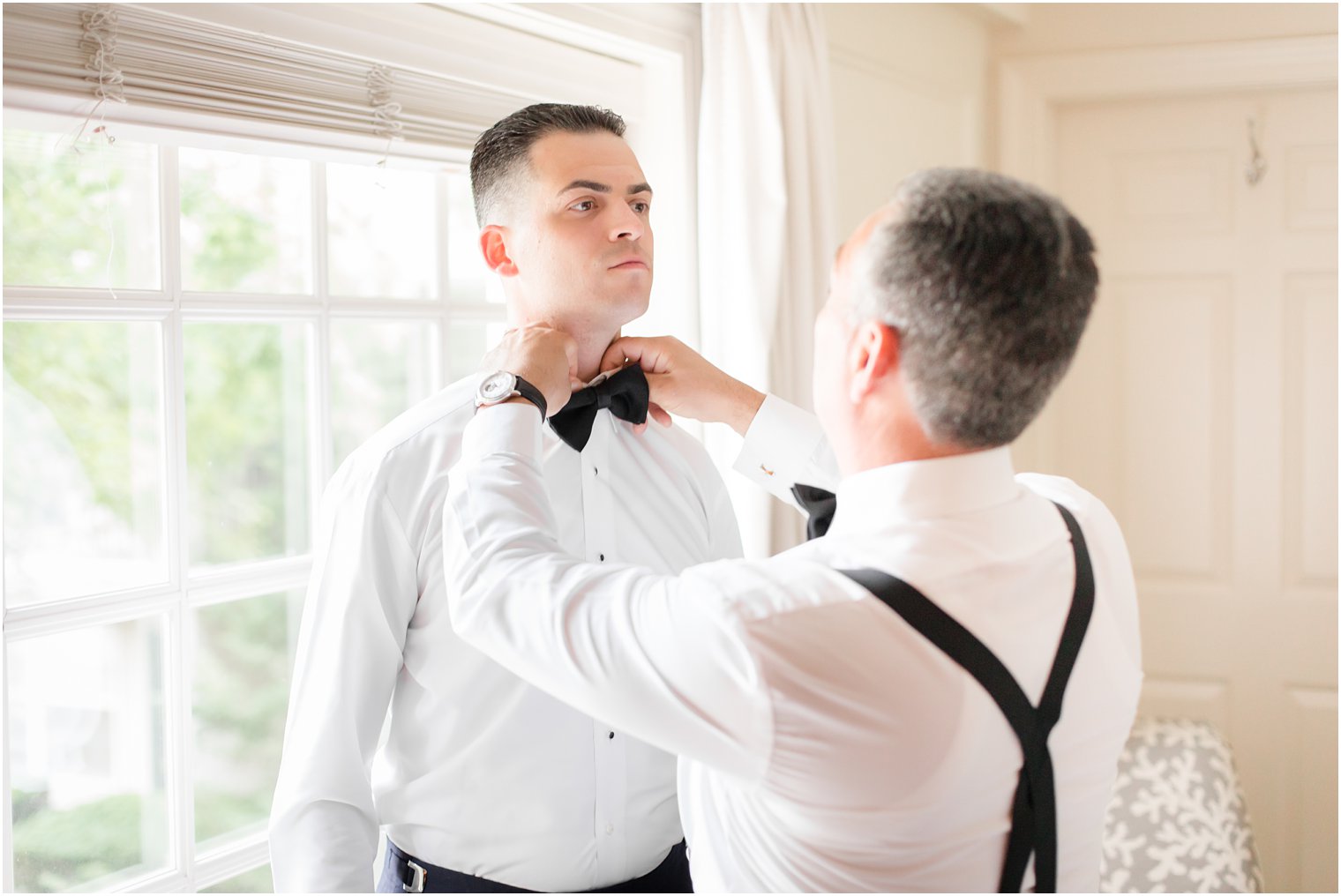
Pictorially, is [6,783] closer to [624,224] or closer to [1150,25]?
[624,224]

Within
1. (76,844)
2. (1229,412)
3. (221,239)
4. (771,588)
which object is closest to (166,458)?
(221,239)

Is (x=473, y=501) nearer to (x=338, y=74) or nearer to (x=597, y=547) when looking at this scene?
(x=597, y=547)

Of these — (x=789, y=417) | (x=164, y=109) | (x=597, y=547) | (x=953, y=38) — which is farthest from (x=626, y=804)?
(x=953, y=38)

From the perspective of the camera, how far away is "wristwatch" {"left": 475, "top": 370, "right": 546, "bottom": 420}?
1.19 meters

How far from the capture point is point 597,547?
1.59 metres

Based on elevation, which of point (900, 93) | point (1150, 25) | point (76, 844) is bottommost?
point (76, 844)

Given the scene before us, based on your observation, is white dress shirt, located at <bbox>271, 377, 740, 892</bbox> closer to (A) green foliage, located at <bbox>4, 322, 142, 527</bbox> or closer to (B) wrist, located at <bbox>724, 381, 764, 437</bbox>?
(B) wrist, located at <bbox>724, 381, 764, 437</bbox>

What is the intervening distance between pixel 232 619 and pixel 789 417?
1.03 metres

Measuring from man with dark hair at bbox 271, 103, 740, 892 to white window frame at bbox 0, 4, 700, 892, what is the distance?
1.15 ft

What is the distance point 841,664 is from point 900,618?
0.22 ft

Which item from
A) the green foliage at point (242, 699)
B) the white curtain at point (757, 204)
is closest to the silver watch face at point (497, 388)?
the green foliage at point (242, 699)

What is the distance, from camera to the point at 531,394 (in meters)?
1.21

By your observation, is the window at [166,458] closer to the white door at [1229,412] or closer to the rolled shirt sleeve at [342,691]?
the rolled shirt sleeve at [342,691]

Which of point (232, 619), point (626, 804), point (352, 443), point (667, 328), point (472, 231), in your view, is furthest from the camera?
point (667, 328)
